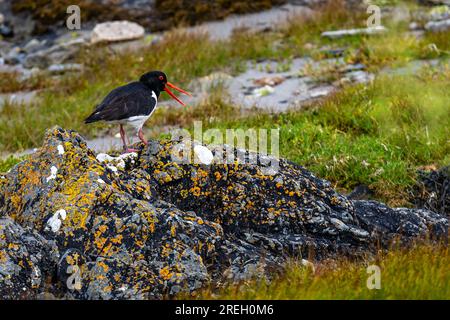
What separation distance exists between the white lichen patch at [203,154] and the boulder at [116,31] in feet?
39.5

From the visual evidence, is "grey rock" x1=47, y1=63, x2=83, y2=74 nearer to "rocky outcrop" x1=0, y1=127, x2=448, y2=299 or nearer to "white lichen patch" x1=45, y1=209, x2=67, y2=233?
"rocky outcrop" x1=0, y1=127, x2=448, y2=299

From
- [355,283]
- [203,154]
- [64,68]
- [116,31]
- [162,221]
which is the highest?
[203,154]

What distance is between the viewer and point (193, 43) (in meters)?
17.6

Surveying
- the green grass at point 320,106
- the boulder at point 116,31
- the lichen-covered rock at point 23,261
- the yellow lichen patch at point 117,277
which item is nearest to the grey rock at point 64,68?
the green grass at point 320,106

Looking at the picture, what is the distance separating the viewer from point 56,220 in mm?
6707

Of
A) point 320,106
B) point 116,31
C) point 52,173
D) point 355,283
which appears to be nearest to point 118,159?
point 52,173

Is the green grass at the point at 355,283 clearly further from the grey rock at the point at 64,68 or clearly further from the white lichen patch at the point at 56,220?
the grey rock at the point at 64,68

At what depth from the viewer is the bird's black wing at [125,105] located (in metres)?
8.27

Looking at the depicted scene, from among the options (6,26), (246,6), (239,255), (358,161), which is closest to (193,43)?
(246,6)

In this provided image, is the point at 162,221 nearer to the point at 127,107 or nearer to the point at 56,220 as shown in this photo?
the point at 56,220

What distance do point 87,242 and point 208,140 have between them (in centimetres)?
499

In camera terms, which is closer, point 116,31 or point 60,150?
point 60,150

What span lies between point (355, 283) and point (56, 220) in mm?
2693
